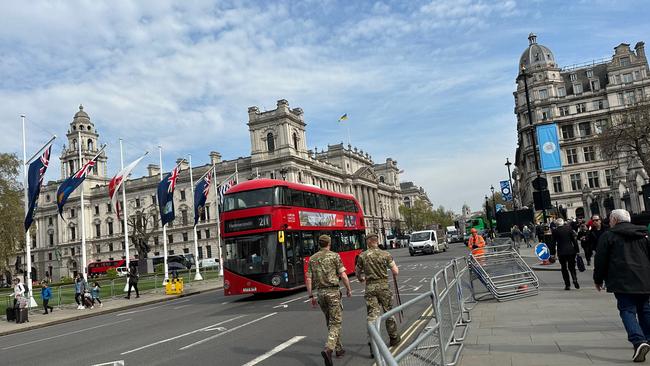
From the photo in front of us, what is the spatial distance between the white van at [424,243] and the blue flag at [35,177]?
107 ft

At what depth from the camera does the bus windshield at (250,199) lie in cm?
1961

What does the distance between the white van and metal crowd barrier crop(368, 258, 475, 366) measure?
34.6 meters

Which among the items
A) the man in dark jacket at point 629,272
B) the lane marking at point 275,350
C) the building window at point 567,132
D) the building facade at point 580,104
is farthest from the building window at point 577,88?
the man in dark jacket at point 629,272

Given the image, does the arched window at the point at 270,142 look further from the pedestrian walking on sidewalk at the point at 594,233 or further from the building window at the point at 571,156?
the pedestrian walking on sidewalk at the point at 594,233

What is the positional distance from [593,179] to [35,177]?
254 feet

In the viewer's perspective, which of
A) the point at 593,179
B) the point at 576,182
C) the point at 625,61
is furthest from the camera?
the point at 576,182

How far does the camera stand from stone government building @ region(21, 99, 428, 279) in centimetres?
8694

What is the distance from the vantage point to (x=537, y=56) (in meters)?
82.4

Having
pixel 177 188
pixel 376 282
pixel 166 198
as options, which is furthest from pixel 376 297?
pixel 177 188

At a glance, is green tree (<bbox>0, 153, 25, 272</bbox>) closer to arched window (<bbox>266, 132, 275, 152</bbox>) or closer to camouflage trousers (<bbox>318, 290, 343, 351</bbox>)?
arched window (<bbox>266, 132, 275, 152</bbox>)

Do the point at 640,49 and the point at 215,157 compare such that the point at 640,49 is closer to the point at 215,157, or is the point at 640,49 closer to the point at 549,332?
the point at 215,157

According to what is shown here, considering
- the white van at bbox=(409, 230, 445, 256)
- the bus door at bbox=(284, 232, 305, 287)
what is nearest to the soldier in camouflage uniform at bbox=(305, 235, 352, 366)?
the bus door at bbox=(284, 232, 305, 287)

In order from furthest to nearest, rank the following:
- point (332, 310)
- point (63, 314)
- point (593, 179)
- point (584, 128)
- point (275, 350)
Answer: point (584, 128) → point (593, 179) → point (63, 314) → point (275, 350) → point (332, 310)

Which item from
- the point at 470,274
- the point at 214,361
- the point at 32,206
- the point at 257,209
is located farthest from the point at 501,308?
the point at 32,206
